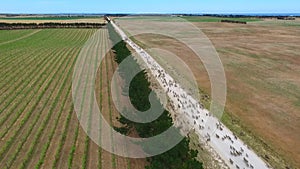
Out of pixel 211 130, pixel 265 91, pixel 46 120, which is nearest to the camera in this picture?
pixel 211 130

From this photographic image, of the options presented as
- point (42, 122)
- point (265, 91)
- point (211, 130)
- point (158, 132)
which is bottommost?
point (211, 130)

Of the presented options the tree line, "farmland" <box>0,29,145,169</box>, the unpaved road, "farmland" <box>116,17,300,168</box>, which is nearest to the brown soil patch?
"farmland" <box>116,17,300,168</box>

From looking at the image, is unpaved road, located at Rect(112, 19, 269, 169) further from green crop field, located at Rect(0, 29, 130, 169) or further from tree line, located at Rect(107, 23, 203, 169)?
green crop field, located at Rect(0, 29, 130, 169)

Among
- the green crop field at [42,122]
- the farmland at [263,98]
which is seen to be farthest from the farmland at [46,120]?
the farmland at [263,98]

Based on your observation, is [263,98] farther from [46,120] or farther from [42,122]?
[42,122]

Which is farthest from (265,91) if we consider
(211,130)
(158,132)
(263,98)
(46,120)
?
(46,120)

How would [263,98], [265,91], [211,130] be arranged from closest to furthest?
[211,130] < [263,98] < [265,91]

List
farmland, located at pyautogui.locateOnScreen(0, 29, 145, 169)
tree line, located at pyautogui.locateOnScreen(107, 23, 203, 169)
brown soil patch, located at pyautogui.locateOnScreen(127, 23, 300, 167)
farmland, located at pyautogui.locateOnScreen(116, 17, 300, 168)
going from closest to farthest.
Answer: tree line, located at pyautogui.locateOnScreen(107, 23, 203, 169) → farmland, located at pyautogui.locateOnScreen(0, 29, 145, 169) → farmland, located at pyautogui.locateOnScreen(116, 17, 300, 168) → brown soil patch, located at pyautogui.locateOnScreen(127, 23, 300, 167)

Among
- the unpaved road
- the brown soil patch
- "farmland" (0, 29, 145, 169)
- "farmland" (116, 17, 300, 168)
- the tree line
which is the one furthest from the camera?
the brown soil patch
